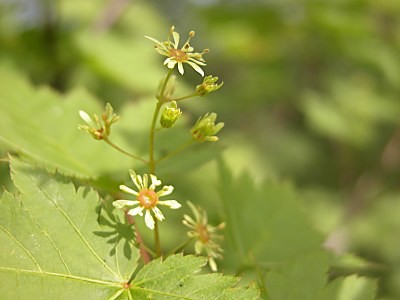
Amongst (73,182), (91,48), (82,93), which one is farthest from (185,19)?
(73,182)

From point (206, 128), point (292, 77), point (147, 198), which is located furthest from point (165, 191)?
point (292, 77)

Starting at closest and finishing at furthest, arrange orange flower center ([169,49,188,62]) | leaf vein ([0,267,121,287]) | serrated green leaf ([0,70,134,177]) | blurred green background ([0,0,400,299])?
leaf vein ([0,267,121,287])
orange flower center ([169,49,188,62])
serrated green leaf ([0,70,134,177])
blurred green background ([0,0,400,299])

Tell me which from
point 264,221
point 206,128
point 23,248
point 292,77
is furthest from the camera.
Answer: point 292,77

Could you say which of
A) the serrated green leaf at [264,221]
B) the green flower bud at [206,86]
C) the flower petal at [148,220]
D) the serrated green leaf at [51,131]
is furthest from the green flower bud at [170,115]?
the serrated green leaf at [264,221]

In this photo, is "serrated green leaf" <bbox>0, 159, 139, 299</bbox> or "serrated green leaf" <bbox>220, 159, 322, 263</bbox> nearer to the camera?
"serrated green leaf" <bbox>0, 159, 139, 299</bbox>

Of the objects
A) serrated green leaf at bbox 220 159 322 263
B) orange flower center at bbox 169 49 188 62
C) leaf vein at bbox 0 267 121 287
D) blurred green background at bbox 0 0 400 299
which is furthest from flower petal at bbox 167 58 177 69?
blurred green background at bbox 0 0 400 299

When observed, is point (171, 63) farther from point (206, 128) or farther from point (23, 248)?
point (23, 248)

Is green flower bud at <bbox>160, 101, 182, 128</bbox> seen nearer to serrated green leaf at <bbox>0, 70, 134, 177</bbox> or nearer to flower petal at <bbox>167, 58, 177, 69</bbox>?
flower petal at <bbox>167, 58, 177, 69</bbox>
